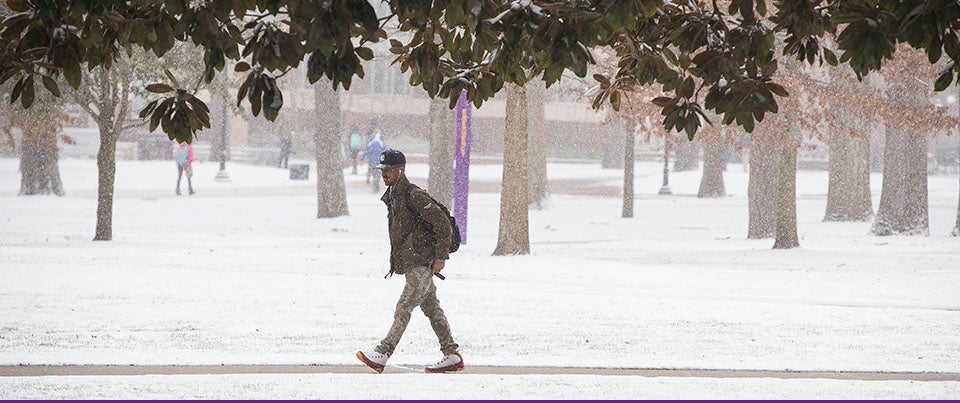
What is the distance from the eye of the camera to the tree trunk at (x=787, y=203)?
2203 cm

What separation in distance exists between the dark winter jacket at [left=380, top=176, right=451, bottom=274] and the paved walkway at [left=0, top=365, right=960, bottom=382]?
1.01 metres

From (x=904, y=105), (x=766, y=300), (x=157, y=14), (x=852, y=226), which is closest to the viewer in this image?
(x=157, y=14)

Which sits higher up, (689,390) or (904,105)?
(904,105)

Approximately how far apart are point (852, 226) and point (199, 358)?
2263cm

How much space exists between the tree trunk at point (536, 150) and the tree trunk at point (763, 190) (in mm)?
9177

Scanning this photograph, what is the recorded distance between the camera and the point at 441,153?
30344 millimetres

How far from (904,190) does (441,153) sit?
1092cm

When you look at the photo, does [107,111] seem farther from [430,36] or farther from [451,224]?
[430,36]

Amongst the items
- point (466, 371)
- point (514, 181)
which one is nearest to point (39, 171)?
A: point (514, 181)

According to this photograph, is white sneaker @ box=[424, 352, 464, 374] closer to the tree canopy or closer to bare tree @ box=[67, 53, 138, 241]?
the tree canopy

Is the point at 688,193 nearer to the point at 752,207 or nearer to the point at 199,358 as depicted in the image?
the point at 752,207

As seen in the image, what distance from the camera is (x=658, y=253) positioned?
22672 mm

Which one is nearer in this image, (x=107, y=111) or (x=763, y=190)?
(x=107, y=111)

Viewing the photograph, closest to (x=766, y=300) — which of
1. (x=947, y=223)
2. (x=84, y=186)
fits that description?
(x=947, y=223)
